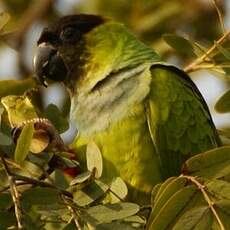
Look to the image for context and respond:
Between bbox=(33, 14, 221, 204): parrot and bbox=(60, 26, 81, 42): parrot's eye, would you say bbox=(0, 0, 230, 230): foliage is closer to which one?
bbox=(33, 14, 221, 204): parrot

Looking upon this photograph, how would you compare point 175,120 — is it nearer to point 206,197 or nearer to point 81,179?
point 81,179

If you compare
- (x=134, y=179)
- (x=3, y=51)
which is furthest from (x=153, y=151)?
(x=3, y=51)

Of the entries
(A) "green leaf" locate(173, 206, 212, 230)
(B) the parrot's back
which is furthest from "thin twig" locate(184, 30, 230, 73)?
(A) "green leaf" locate(173, 206, 212, 230)

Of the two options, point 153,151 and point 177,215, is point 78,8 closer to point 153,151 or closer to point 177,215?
point 153,151

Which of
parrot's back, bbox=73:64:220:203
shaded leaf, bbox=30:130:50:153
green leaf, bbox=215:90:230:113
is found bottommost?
parrot's back, bbox=73:64:220:203

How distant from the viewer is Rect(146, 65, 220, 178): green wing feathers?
3328 millimetres

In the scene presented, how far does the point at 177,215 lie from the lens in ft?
7.97

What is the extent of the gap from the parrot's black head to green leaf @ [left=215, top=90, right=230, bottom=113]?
847 millimetres

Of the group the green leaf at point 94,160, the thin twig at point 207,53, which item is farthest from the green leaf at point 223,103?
the green leaf at point 94,160

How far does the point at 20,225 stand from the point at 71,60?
157 cm

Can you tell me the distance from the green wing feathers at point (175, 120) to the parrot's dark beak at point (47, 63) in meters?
0.55

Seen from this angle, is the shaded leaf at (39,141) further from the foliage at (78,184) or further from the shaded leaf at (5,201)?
the shaded leaf at (5,201)

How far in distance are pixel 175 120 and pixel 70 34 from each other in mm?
754

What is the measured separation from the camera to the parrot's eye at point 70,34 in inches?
150
